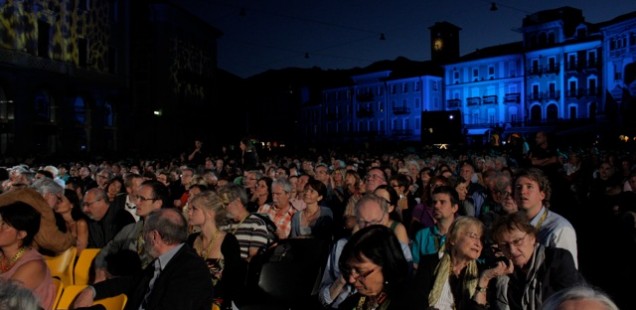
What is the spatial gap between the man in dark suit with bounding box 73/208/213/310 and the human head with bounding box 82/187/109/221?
11.0ft

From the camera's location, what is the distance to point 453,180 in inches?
433

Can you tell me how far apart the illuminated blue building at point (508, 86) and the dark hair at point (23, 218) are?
165ft

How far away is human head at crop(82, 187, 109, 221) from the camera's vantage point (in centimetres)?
797

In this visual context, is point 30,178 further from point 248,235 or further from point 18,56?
point 18,56

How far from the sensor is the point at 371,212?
18.7 ft

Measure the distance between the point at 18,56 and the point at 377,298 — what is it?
1212 inches

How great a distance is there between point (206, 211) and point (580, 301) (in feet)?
14.3

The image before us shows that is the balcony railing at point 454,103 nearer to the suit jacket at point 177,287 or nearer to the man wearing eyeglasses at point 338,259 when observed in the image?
the man wearing eyeglasses at point 338,259

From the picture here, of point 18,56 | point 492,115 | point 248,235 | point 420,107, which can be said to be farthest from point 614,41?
point 248,235

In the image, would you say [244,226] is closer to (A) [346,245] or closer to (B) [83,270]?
(B) [83,270]

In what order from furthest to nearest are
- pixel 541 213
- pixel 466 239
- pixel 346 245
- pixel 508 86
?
pixel 508 86 → pixel 541 213 → pixel 466 239 → pixel 346 245

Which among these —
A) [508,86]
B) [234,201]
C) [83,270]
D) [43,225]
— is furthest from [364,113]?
[43,225]

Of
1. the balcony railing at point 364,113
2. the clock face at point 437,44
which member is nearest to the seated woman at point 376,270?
the balcony railing at point 364,113

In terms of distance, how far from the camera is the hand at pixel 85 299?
4.42 m
